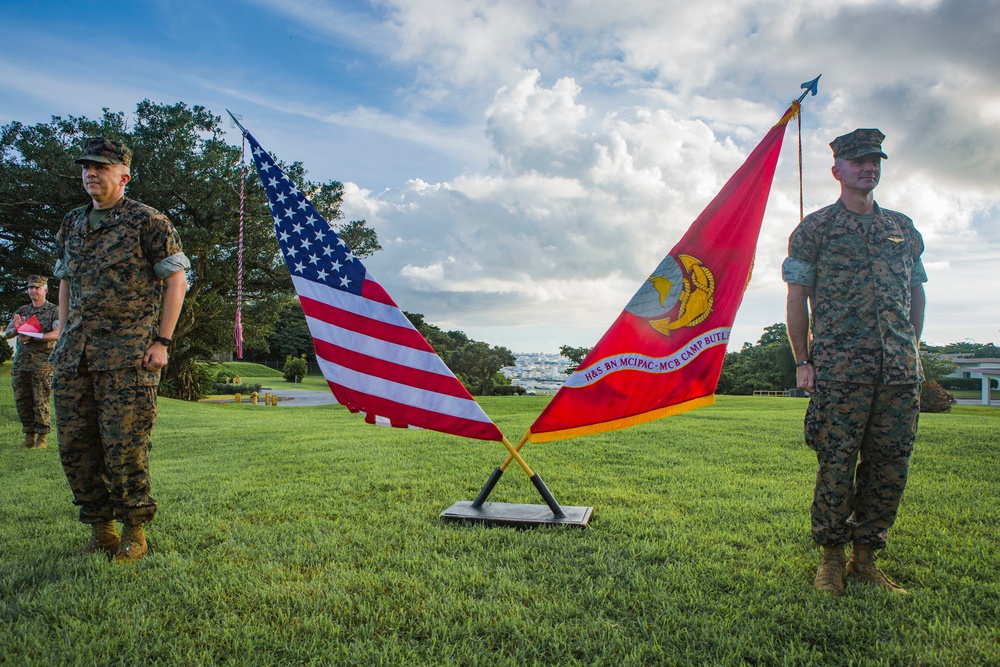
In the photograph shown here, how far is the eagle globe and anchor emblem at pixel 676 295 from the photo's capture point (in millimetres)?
3748

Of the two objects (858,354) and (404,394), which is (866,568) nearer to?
(858,354)

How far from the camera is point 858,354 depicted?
2.90 m

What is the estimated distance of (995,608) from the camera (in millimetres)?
2719

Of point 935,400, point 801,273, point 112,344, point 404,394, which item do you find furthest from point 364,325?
point 935,400

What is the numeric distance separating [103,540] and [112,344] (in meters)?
1.14

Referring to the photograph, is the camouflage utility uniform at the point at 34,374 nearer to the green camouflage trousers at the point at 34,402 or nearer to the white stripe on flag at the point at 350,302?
the green camouflage trousers at the point at 34,402

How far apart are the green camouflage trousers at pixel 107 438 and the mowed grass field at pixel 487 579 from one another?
0.29m

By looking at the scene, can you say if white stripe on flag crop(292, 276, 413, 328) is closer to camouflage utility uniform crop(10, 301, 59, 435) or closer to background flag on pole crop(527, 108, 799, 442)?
background flag on pole crop(527, 108, 799, 442)

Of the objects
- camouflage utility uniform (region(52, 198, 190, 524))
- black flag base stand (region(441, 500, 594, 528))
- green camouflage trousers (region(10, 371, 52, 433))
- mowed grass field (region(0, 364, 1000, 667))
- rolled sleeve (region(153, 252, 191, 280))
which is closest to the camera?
mowed grass field (region(0, 364, 1000, 667))

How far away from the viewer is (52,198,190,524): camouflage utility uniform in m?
3.28

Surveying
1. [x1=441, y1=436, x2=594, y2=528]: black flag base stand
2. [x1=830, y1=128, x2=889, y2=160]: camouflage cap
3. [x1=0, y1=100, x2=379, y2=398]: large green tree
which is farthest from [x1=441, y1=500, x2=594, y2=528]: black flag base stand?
[x1=0, y1=100, x2=379, y2=398]: large green tree

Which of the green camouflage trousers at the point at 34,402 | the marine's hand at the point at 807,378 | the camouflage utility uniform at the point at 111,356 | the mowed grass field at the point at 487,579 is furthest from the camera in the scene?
the green camouflage trousers at the point at 34,402

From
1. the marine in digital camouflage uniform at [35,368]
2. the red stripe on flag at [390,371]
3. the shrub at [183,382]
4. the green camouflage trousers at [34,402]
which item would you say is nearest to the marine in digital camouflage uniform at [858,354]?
the red stripe on flag at [390,371]

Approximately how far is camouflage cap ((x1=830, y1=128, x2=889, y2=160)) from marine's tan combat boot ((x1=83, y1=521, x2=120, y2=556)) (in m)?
4.41
